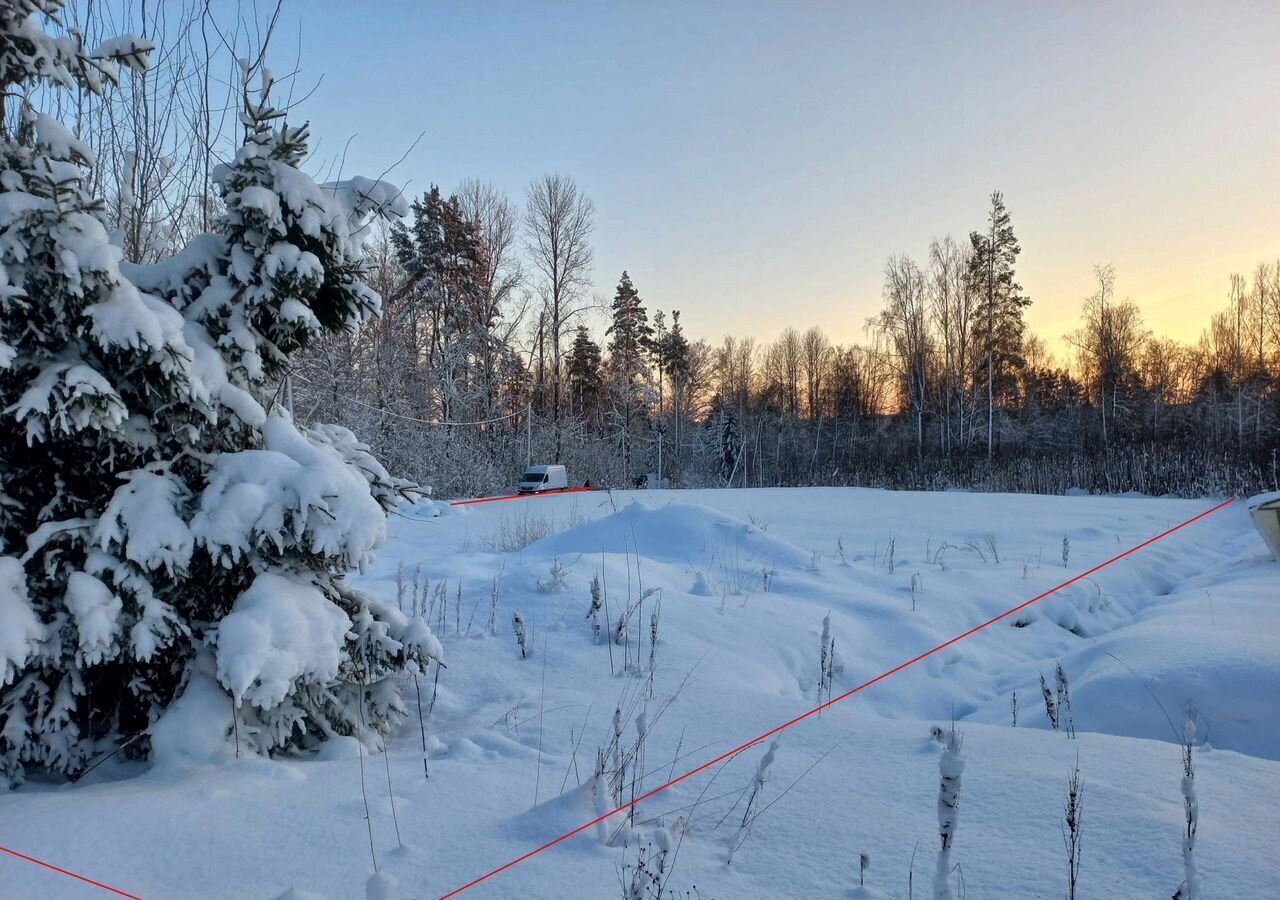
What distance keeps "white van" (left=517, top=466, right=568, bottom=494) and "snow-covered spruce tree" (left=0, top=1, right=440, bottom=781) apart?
55.1 feet

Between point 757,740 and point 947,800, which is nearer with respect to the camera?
point 947,800

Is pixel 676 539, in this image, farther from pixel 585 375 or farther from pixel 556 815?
pixel 585 375

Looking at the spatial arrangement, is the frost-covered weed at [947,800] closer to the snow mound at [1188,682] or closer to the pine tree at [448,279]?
the snow mound at [1188,682]

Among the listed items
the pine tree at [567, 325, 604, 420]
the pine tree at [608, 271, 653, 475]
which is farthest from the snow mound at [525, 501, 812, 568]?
the pine tree at [567, 325, 604, 420]

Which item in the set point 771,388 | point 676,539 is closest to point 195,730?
point 676,539

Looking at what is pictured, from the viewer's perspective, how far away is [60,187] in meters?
2.08

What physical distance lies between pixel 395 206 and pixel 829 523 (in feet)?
30.0

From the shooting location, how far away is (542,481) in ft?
65.0

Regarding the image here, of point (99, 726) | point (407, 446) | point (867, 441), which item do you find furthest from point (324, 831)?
point (867, 441)

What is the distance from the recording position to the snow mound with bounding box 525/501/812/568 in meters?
7.09

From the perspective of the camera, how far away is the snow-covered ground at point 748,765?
5.77ft

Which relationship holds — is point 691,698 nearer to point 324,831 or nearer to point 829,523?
point 324,831

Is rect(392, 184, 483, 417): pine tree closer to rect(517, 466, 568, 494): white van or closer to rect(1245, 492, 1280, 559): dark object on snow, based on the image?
rect(517, 466, 568, 494): white van

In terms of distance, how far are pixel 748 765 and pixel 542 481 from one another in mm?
17549
